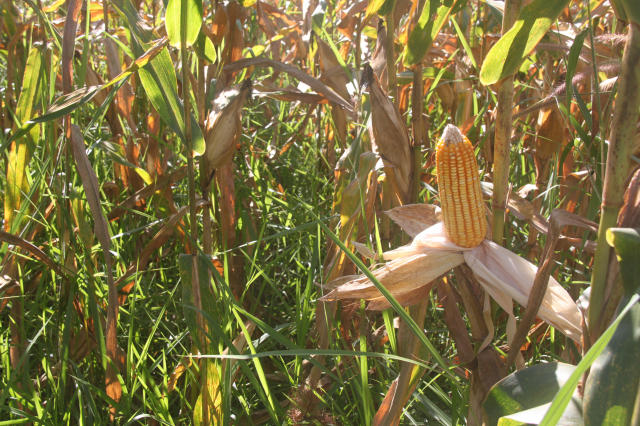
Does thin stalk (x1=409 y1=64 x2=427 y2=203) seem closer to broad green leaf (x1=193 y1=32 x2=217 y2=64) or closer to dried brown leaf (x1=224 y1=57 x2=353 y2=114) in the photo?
dried brown leaf (x1=224 y1=57 x2=353 y2=114)

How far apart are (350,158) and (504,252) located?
1.37 feet

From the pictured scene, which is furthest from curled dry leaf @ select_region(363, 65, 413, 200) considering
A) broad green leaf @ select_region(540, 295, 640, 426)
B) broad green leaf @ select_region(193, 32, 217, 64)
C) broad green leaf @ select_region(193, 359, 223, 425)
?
broad green leaf @ select_region(540, 295, 640, 426)

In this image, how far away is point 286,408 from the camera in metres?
1.30

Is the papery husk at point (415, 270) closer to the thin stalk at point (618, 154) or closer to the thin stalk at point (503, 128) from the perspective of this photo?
the thin stalk at point (503, 128)

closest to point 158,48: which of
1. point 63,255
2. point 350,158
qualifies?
point 350,158

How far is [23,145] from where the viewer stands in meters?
1.31

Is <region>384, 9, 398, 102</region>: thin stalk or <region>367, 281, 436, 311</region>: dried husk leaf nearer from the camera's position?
<region>367, 281, 436, 311</region>: dried husk leaf

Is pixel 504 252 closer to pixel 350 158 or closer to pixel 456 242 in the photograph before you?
pixel 456 242

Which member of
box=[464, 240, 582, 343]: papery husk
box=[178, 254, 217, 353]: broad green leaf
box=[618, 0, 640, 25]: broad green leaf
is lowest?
box=[178, 254, 217, 353]: broad green leaf

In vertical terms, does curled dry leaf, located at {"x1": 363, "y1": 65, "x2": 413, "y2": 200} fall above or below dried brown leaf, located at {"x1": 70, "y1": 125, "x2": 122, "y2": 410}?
above

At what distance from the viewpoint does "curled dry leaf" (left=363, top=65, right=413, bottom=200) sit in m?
1.10

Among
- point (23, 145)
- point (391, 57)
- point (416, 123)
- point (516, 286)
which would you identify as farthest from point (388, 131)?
point (23, 145)

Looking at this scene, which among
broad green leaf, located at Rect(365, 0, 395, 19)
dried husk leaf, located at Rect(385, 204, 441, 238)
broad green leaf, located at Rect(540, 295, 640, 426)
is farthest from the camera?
broad green leaf, located at Rect(365, 0, 395, 19)

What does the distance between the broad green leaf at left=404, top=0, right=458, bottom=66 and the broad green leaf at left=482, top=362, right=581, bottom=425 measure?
1.99 ft
